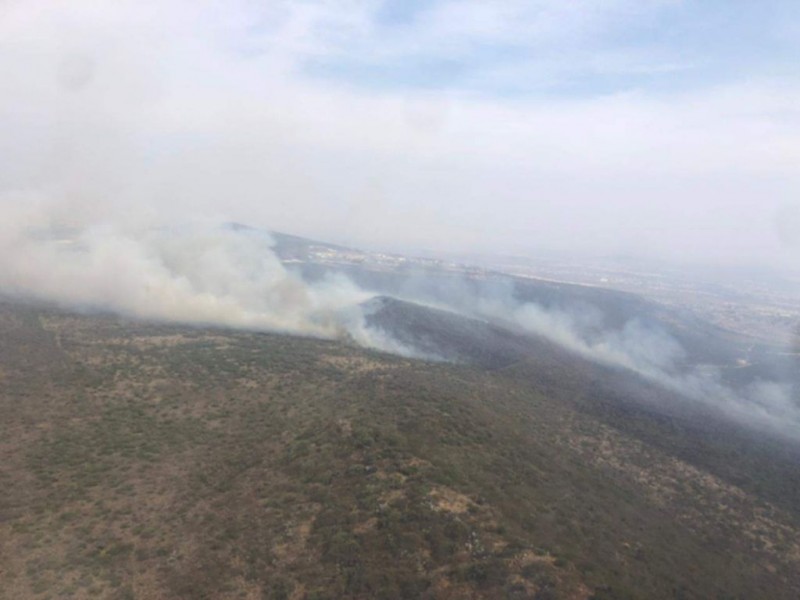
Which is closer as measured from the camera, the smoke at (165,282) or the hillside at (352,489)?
the hillside at (352,489)

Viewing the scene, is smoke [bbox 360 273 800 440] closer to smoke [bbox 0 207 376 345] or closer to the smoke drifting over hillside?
the smoke drifting over hillside

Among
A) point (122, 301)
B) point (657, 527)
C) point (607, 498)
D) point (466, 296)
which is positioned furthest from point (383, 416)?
point (466, 296)

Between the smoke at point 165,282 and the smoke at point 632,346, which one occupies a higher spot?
the smoke at point 165,282

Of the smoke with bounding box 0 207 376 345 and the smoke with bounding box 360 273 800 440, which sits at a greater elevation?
the smoke with bounding box 0 207 376 345

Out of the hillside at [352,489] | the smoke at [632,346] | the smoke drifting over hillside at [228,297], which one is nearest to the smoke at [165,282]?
the smoke drifting over hillside at [228,297]

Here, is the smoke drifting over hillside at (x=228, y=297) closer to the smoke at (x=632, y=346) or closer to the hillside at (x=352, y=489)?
the smoke at (x=632, y=346)

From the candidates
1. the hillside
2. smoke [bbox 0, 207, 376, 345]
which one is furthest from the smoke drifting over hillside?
the hillside

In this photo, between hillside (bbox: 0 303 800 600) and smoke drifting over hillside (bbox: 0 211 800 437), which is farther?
smoke drifting over hillside (bbox: 0 211 800 437)

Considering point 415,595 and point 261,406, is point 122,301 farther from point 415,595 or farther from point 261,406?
point 415,595
